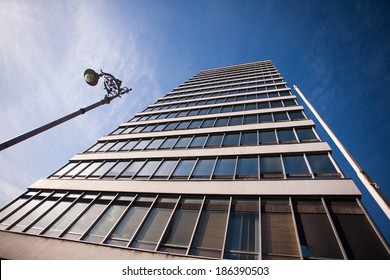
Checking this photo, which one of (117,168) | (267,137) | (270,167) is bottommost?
(117,168)

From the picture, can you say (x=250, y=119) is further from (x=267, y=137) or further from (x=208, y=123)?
(x=208, y=123)

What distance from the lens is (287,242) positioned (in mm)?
7738

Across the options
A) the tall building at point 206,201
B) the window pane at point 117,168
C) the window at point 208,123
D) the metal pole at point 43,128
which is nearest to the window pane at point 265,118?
the tall building at point 206,201

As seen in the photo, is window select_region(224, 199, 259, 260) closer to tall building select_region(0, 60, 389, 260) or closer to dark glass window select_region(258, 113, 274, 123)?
tall building select_region(0, 60, 389, 260)

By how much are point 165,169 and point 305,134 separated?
9.78 meters

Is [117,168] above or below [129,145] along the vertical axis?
below

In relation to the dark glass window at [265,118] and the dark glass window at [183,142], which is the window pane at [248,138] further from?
the dark glass window at [183,142]

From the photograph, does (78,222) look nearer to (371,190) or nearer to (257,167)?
(257,167)

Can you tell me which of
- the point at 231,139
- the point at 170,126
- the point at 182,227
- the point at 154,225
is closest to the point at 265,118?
the point at 231,139

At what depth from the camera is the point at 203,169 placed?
13250mm

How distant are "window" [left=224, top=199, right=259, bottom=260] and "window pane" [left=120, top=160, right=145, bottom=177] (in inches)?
312

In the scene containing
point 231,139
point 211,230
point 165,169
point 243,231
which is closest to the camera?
point 243,231

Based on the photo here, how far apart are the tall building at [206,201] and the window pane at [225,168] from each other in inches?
3.5
